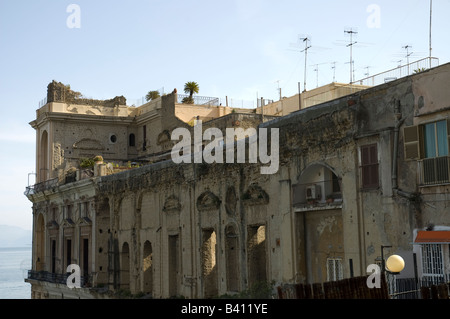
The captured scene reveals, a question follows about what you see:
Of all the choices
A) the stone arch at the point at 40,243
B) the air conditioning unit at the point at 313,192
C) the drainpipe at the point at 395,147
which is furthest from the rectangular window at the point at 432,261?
the stone arch at the point at 40,243

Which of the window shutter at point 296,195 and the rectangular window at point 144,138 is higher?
the rectangular window at point 144,138

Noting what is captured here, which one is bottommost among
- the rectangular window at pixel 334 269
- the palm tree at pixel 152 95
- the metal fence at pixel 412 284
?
the metal fence at pixel 412 284

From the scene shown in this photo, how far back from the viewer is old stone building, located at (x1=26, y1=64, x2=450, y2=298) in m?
15.8

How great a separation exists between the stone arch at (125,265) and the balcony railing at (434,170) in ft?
61.8

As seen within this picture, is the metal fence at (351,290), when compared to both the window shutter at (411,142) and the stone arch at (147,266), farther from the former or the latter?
the stone arch at (147,266)

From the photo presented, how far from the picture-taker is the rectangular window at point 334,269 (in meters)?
18.4

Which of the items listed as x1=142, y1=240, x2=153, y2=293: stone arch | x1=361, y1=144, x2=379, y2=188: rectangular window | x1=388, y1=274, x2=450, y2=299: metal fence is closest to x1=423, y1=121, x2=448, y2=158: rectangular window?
x1=361, y1=144, x2=379, y2=188: rectangular window

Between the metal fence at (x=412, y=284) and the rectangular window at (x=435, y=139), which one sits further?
the rectangular window at (x=435, y=139)

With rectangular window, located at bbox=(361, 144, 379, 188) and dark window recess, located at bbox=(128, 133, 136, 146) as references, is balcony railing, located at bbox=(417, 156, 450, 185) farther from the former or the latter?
dark window recess, located at bbox=(128, 133, 136, 146)

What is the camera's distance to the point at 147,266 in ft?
98.3

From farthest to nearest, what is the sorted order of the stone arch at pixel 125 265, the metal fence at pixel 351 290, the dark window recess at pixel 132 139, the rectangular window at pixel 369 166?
the dark window recess at pixel 132 139, the stone arch at pixel 125 265, the rectangular window at pixel 369 166, the metal fence at pixel 351 290

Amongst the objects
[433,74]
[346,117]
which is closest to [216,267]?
[346,117]
